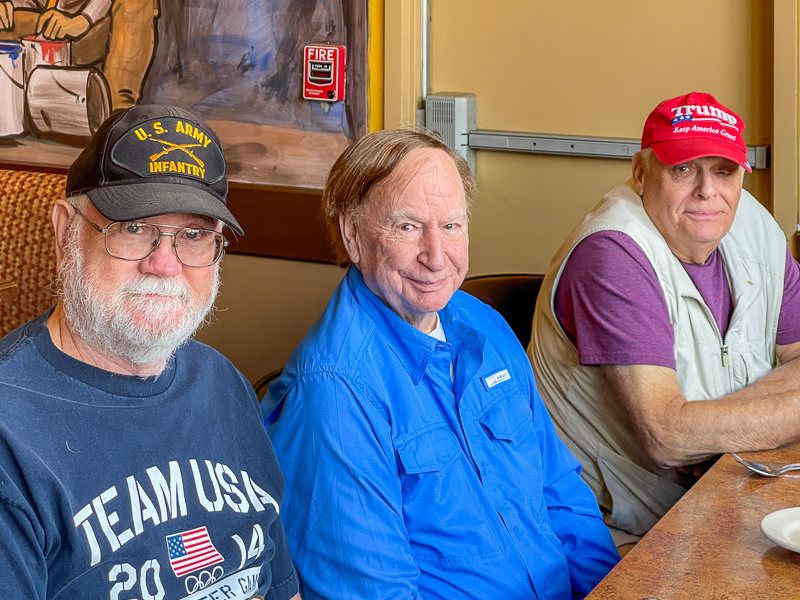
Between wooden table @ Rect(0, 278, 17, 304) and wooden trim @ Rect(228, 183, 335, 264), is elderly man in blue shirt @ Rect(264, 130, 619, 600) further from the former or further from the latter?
wooden trim @ Rect(228, 183, 335, 264)

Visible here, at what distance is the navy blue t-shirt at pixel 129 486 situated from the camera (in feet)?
3.43

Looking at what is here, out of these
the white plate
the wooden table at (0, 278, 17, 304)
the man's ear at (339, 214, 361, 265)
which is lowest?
the white plate

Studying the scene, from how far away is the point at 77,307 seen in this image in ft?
3.96

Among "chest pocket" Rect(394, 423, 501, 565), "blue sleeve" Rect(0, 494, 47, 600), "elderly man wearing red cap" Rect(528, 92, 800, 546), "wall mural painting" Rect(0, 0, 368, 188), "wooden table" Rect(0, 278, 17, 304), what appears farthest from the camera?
"wall mural painting" Rect(0, 0, 368, 188)

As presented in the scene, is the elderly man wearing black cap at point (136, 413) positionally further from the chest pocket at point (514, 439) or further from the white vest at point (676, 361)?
the white vest at point (676, 361)

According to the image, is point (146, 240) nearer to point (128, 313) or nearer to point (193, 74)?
point (128, 313)

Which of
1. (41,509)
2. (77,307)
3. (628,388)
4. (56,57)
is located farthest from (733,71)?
(56,57)

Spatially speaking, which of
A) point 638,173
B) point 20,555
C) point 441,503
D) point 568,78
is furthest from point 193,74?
point 20,555

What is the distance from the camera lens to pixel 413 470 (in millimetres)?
1490

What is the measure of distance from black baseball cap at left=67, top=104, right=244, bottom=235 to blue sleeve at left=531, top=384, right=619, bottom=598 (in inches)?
35.2

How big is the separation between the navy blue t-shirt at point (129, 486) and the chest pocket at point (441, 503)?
239 millimetres

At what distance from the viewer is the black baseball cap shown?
123 cm

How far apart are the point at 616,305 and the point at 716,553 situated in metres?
0.75

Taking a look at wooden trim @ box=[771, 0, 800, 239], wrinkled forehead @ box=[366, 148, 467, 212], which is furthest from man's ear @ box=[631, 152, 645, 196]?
wrinkled forehead @ box=[366, 148, 467, 212]
